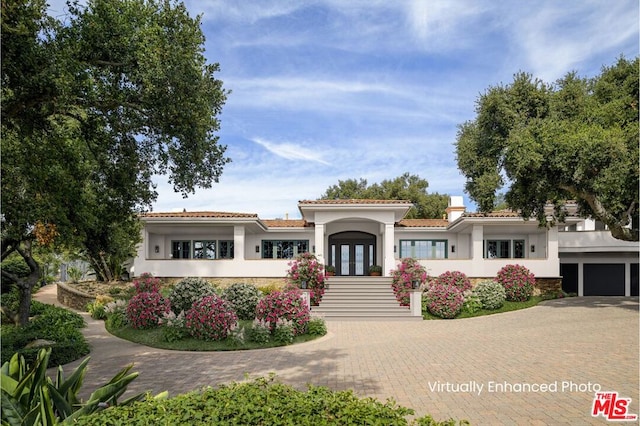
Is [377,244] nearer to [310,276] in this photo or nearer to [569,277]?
[310,276]

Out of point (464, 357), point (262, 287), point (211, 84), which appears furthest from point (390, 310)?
point (211, 84)

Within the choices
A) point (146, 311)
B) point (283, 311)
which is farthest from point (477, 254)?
point (146, 311)

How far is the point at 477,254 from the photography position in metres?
23.3

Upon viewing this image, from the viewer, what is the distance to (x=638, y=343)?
1191 centimetres

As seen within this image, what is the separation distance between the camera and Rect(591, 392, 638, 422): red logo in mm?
6327

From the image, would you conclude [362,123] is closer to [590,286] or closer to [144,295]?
[144,295]

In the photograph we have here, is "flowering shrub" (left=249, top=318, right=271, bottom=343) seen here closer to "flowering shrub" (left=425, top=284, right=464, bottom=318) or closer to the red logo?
the red logo

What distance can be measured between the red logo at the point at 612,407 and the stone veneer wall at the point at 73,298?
21572 millimetres

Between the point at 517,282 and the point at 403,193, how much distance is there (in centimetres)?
2222

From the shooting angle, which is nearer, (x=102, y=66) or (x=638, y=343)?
(x=102, y=66)

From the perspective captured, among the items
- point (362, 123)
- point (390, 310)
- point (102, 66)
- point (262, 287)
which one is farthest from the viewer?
point (262, 287)

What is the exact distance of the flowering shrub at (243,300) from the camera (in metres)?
16.3

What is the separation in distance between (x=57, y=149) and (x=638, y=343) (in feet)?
48.9

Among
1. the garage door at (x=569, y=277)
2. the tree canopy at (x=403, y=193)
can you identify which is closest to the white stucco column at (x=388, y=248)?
the garage door at (x=569, y=277)
